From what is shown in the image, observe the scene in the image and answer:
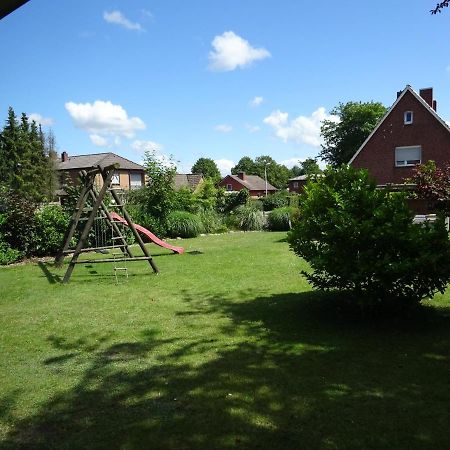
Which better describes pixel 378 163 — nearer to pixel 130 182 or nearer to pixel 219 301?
pixel 219 301

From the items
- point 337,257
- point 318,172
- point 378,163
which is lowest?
point 337,257

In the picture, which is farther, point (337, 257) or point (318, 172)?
point (318, 172)

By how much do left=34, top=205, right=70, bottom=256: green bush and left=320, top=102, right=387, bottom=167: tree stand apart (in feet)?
167

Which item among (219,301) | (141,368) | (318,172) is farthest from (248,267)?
(141,368)

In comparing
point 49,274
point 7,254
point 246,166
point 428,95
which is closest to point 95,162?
point 428,95

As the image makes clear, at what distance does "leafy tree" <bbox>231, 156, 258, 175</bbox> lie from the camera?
405 ft

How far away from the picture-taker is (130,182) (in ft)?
180

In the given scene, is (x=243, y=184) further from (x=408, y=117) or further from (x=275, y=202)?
(x=408, y=117)

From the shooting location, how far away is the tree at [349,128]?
6209cm

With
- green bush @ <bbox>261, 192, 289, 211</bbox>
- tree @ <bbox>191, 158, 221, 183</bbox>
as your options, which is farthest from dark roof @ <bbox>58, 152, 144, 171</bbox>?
tree @ <bbox>191, 158, 221, 183</bbox>

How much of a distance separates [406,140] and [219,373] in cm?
3091

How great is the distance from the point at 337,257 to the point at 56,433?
13.2ft

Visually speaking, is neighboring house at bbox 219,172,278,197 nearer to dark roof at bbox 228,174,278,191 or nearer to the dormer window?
dark roof at bbox 228,174,278,191

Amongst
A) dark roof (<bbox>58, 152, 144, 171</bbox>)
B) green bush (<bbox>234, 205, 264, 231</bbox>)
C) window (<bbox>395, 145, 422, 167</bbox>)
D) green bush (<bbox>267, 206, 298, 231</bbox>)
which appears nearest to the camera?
green bush (<bbox>267, 206, 298, 231</bbox>)
